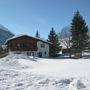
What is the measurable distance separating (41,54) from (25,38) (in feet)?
21.2

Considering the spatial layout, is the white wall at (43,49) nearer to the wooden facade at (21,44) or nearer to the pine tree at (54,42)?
the wooden facade at (21,44)

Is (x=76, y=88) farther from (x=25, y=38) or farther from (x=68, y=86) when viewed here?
(x=25, y=38)

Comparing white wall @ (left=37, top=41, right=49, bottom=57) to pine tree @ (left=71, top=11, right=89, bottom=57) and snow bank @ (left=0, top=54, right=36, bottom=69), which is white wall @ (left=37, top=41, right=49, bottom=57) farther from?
snow bank @ (left=0, top=54, right=36, bottom=69)

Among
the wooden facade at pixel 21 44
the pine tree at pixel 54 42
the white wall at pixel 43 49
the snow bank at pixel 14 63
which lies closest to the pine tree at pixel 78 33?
the pine tree at pixel 54 42

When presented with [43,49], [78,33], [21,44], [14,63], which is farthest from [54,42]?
[14,63]

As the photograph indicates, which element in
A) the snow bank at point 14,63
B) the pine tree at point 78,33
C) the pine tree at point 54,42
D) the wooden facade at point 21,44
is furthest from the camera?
the pine tree at point 54,42

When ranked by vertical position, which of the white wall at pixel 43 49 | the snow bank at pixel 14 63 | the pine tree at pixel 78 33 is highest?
the pine tree at pixel 78 33

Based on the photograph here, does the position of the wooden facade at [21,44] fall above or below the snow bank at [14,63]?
above

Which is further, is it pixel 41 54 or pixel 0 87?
pixel 41 54

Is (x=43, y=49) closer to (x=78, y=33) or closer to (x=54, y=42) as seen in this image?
(x=54, y=42)

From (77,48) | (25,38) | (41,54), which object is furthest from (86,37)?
(25,38)

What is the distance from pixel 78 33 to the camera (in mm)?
29906

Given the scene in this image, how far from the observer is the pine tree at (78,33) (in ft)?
92.7

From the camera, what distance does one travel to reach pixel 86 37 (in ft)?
93.2
